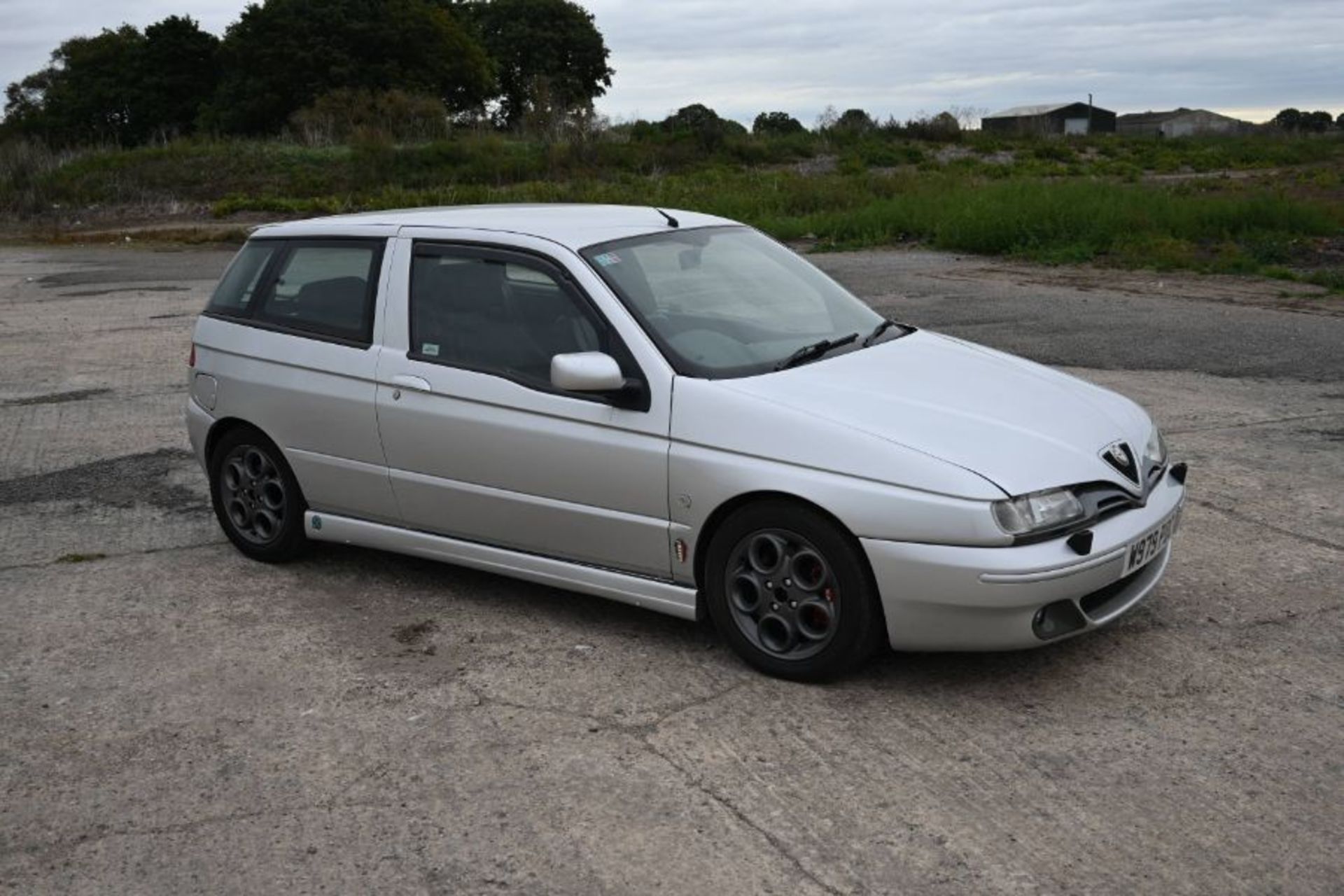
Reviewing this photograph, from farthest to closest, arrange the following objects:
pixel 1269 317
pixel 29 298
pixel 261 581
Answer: pixel 29 298
pixel 1269 317
pixel 261 581

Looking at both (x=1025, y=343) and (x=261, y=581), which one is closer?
(x=261, y=581)

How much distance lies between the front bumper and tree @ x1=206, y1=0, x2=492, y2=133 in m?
56.3

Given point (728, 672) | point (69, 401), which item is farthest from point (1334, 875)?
point (69, 401)

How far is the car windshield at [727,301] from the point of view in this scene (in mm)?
5480

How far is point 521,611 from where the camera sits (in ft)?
19.6

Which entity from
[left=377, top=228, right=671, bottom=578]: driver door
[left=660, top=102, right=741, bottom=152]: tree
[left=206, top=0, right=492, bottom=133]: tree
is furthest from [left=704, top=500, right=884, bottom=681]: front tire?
[left=206, top=0, right=492, bottom=133]: tree

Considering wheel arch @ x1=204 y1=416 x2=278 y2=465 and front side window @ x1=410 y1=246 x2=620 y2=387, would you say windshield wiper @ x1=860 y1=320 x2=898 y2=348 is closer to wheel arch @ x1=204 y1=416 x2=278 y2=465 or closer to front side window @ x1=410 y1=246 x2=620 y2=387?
front side window @ x1=410 y1=246 x2=620 y2=387

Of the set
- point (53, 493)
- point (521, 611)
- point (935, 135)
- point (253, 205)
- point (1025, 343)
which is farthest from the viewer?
point (935, 135)

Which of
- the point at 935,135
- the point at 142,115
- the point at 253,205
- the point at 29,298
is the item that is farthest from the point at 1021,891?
the point at 142,115

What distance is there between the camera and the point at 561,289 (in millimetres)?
5676

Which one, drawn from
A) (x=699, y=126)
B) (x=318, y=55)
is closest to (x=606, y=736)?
(x=699, y=126)

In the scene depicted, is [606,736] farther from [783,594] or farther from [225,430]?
[225,430]

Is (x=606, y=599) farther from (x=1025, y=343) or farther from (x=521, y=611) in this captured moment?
(x=1025, y=343)

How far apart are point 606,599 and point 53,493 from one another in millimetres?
3677
